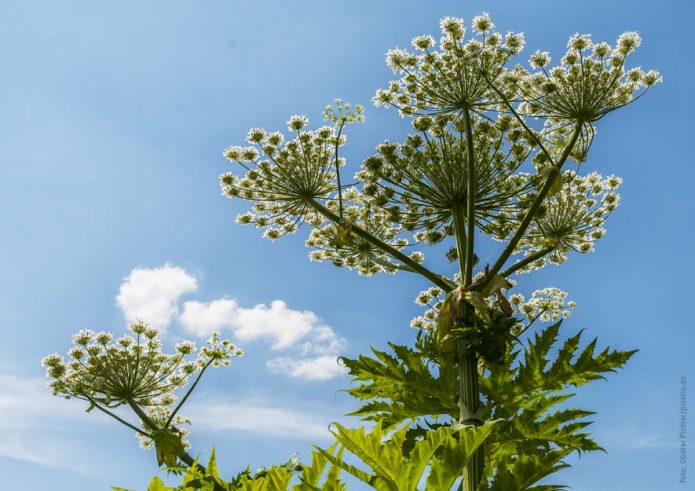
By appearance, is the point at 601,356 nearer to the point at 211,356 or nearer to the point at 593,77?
the point at 593,77

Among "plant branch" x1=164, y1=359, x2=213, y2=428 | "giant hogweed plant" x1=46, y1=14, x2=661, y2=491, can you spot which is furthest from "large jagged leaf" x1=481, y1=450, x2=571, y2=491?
"plant branch" x1=164, y1=359, x2=213, y2=428

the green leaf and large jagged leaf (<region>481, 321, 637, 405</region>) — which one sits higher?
large jagged leaf (<region>481, 321, 637, 405</region>)

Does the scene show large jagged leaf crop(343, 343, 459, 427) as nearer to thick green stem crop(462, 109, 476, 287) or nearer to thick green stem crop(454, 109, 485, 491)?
thick green stem crop(454, 109, 485, 491)

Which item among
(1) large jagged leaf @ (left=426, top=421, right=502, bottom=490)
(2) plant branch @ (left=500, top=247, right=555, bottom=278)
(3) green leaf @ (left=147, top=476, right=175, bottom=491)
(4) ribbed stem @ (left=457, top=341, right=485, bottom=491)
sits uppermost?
(2) plant branch @ (left=500, top=247, right=555, bottom=278)

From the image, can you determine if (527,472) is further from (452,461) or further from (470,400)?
(470,400)

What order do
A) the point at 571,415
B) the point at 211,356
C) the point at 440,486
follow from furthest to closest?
the point at 211,356, the point at 571,415, the point at 440,486

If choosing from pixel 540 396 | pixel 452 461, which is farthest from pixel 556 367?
pixel 452 461

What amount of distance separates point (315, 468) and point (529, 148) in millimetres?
6967

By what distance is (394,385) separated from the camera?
6.14 m

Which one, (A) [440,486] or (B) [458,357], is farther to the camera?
(B) [458,357]

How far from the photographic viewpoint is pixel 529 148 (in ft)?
32.5

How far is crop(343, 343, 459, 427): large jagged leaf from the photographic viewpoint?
614 centimetres

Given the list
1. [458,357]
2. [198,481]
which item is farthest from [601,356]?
[198,481]

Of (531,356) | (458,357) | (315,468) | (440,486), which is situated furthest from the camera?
(458,357)
